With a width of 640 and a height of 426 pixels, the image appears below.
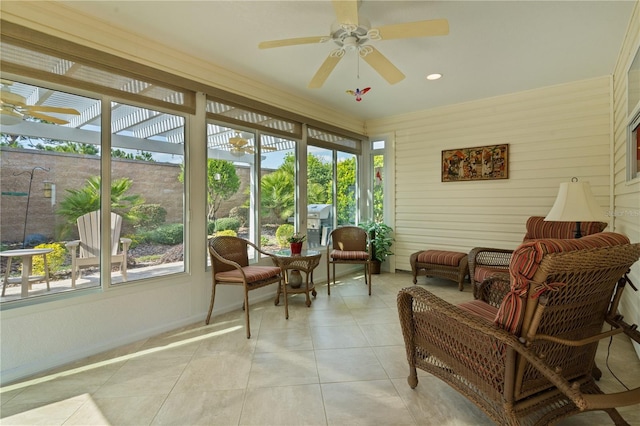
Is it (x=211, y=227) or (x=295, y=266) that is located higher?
(x=211, y=227)

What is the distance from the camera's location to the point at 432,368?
1929mm

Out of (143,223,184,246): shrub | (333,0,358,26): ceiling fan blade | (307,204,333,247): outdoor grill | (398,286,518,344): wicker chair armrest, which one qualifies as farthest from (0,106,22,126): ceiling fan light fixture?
(307,204,333,247): outdoor grill

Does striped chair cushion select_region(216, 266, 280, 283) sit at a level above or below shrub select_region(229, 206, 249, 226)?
below

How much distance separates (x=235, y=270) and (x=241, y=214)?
849mm

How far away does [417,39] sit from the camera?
9.56ft

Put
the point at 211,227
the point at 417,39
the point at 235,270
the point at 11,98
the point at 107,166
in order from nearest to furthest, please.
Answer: the point at 11,98 → the point at 107,166 → the point at 417,39 → the point at 235,270 → the point at 211,227

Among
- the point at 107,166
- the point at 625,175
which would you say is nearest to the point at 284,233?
the point at 107,166

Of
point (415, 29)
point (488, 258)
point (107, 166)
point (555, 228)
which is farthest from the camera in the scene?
point (488, 258)

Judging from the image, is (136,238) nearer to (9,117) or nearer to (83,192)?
(83,192)

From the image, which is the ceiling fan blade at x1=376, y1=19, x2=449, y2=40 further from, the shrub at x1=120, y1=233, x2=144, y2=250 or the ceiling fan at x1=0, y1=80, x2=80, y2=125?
the shrub at x1=120, y1=233, x2=144, y2=250

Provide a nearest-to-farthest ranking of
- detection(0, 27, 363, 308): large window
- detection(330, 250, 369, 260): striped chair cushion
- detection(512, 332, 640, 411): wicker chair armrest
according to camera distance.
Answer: detection(512, 332, 640, 411): wicker chair armrest
detection(0, 27, 363, 308): large window
detection(330, 250, 369, 260): striped chair cushion

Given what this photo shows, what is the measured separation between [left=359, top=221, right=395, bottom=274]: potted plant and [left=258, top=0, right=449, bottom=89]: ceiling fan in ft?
10.0

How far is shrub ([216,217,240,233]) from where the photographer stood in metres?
3.64

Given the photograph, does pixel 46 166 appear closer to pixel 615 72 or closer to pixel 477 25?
pixel 477 25
